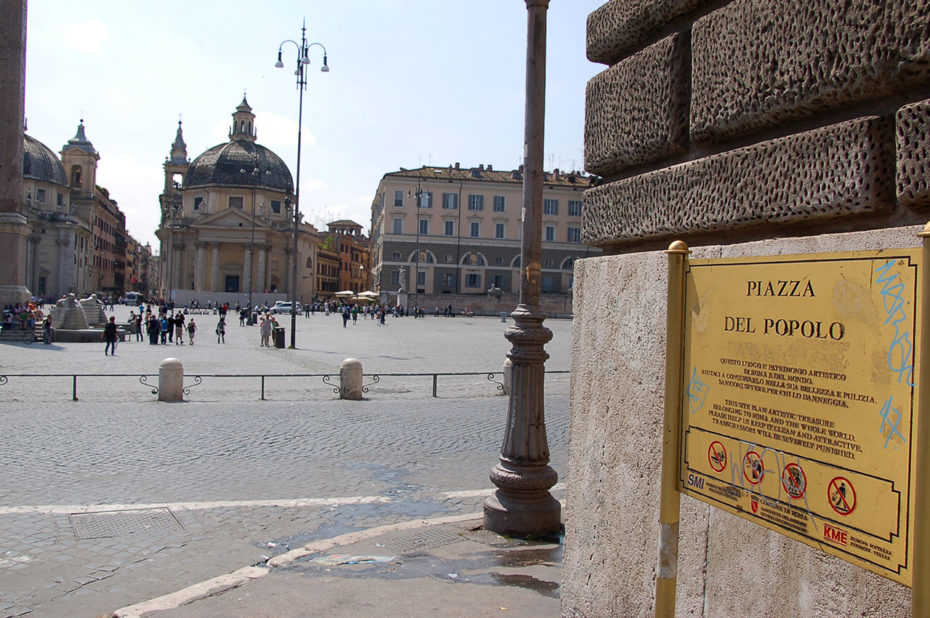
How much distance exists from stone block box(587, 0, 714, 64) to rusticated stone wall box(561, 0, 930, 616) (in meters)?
0.01

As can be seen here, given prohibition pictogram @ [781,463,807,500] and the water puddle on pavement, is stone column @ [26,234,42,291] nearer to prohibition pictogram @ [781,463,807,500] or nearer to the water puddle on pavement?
the water puddle on pavement

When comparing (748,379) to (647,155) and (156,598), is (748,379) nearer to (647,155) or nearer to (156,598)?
(647,155)

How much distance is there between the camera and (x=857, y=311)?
1.88 m

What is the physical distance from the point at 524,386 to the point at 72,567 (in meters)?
3.49

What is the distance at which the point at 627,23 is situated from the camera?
3.50 metres

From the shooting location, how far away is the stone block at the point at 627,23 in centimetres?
323

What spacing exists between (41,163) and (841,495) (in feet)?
328

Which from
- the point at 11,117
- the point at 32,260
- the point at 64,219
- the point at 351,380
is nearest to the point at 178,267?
the point at 64,219

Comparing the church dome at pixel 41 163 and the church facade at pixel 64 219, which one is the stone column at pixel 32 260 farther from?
the church dome at pixel 41 163

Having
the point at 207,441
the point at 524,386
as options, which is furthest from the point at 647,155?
the point at 207,441

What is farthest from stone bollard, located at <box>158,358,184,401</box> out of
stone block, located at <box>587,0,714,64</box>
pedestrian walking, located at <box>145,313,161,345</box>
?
pedestrian walking, located at <box>145,313,161,345</box>

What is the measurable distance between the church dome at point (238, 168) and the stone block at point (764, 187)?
95.5 meters

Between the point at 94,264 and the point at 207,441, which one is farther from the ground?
the point at 94,264

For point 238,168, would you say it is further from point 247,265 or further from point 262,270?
point 262,270
